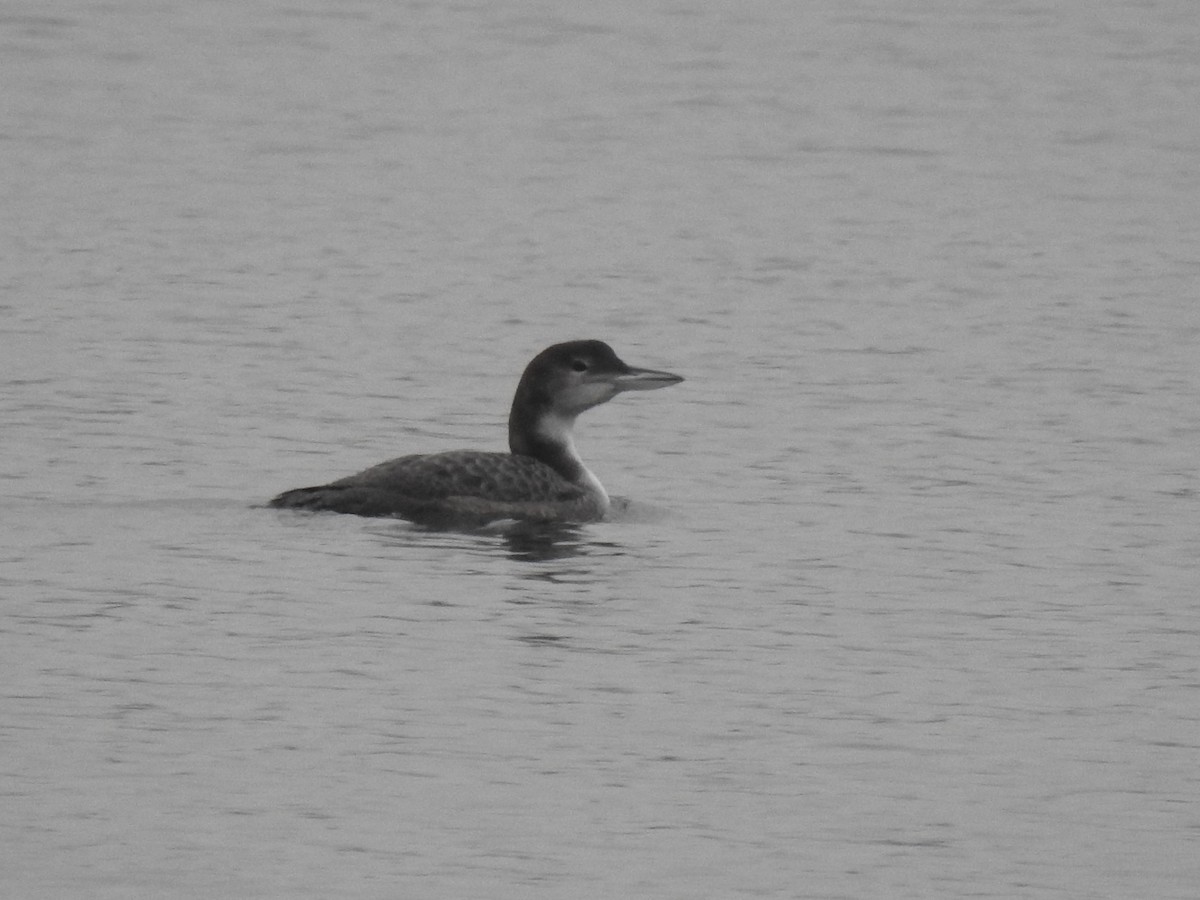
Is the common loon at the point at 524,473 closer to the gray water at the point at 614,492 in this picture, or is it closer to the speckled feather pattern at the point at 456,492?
the speckled feather pattern at the point at 456,492

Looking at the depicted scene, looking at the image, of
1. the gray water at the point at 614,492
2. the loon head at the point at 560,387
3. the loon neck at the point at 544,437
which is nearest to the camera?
the gray water at the point at 614,492

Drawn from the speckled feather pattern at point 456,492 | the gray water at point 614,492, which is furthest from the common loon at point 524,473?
the gray water at point 614,492

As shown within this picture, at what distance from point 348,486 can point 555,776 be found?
3766 mm

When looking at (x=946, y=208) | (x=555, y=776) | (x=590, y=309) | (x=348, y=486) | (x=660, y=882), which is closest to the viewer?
(x=660, y=882)

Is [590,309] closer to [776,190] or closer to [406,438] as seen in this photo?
[406,438]

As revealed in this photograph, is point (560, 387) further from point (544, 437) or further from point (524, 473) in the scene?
point (524, 473)

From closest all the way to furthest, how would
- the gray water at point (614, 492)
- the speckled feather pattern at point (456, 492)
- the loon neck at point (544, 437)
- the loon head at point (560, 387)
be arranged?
the gray water at point (614, 492) → the speckled feather pattern at point (456, 492) → the loon neck at point (544, 437) → the loon head at point (560, 387)

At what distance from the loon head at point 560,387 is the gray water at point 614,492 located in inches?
22.4

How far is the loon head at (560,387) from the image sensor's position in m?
13.4

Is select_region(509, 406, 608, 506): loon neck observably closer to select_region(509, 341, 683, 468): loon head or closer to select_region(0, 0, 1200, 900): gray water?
select_region(509, 341, 683, 468): loon head

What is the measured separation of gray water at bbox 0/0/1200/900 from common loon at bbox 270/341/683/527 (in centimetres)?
12

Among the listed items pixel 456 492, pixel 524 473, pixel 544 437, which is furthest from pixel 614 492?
pixel 456 492

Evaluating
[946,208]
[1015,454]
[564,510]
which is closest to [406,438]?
[564,510]

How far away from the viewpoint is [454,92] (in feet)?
96.3
